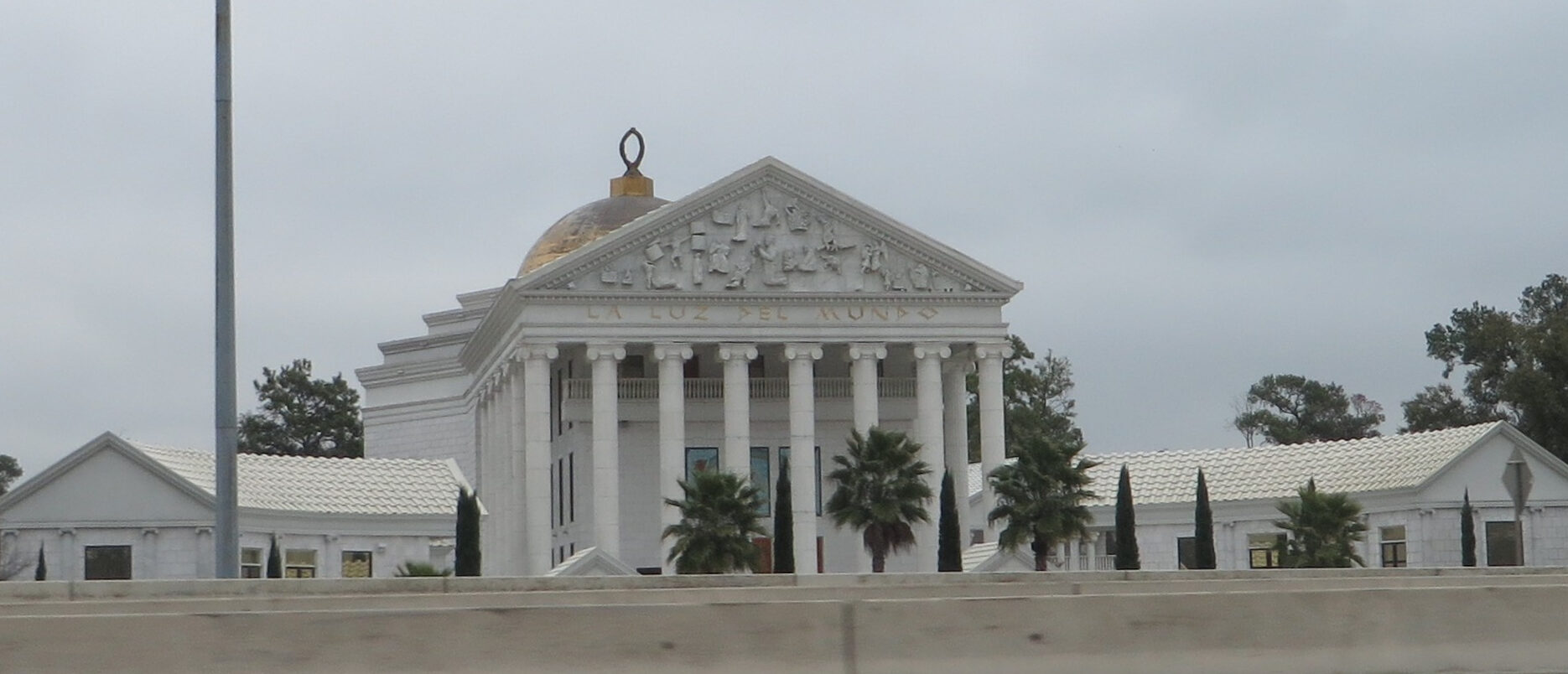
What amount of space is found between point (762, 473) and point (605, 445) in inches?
330

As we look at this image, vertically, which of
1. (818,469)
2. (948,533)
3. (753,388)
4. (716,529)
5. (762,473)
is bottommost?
(948,533)

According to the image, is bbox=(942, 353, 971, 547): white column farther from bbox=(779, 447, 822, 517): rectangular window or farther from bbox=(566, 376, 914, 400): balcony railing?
bbox=(779, 447, 822, 517): rectangular window

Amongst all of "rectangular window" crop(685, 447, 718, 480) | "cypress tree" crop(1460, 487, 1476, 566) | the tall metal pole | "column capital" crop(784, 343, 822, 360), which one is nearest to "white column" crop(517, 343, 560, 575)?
"column capital" crop(784, 343, 822, 360)

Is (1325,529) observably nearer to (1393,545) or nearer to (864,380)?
(1393,545)

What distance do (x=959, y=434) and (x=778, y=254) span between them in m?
9.07

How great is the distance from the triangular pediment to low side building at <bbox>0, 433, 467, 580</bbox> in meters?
7.73

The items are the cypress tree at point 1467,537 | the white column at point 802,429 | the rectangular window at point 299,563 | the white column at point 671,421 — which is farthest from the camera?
the white column at point 802,429

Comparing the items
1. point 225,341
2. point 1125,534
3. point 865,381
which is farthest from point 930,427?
point 225,341

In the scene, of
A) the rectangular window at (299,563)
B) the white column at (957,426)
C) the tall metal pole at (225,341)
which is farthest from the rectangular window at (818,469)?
the tall metal pole at (225,341)

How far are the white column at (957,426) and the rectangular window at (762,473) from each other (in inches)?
223

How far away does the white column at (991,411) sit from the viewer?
70.3 meters

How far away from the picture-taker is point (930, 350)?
233ft

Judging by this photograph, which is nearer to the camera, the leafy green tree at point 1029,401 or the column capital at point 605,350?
the column capital at point 605,350

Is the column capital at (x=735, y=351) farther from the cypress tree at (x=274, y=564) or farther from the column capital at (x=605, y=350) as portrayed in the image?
the cypress tree at (x=274, y=564)
